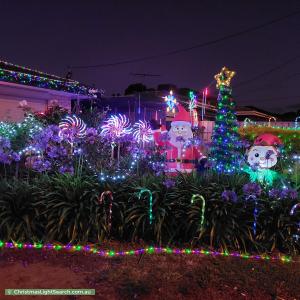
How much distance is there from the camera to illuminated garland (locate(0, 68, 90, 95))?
12577 mm

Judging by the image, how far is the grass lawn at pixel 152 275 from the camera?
12.7 feet

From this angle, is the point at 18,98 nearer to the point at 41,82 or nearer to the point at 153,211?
the point at 41,82

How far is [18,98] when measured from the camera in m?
14.3

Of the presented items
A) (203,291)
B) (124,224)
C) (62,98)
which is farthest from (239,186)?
(62,98)

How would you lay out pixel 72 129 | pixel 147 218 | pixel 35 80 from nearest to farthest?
pixel 147 218, pixel 72 129, pixel 35 80

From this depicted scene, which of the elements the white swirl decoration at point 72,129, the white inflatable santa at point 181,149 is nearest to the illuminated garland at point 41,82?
the white swirl decoration at point 72,129

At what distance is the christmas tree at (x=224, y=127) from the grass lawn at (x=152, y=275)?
496 centimetres

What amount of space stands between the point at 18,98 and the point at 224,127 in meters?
8.77

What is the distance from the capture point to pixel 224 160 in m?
9.56

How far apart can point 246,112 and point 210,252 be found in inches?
1098

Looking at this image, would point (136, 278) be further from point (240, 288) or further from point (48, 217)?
point (48, 217)

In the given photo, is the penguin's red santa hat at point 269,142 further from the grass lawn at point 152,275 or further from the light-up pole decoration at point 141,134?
the grass lawn at point 152,275

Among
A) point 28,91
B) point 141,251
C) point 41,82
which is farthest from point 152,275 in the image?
point 28,91

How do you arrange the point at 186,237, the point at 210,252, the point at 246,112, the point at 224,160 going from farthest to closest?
the point at 246,112 < the point at 224,160 < the point at 186,237 < the point at 210,252
